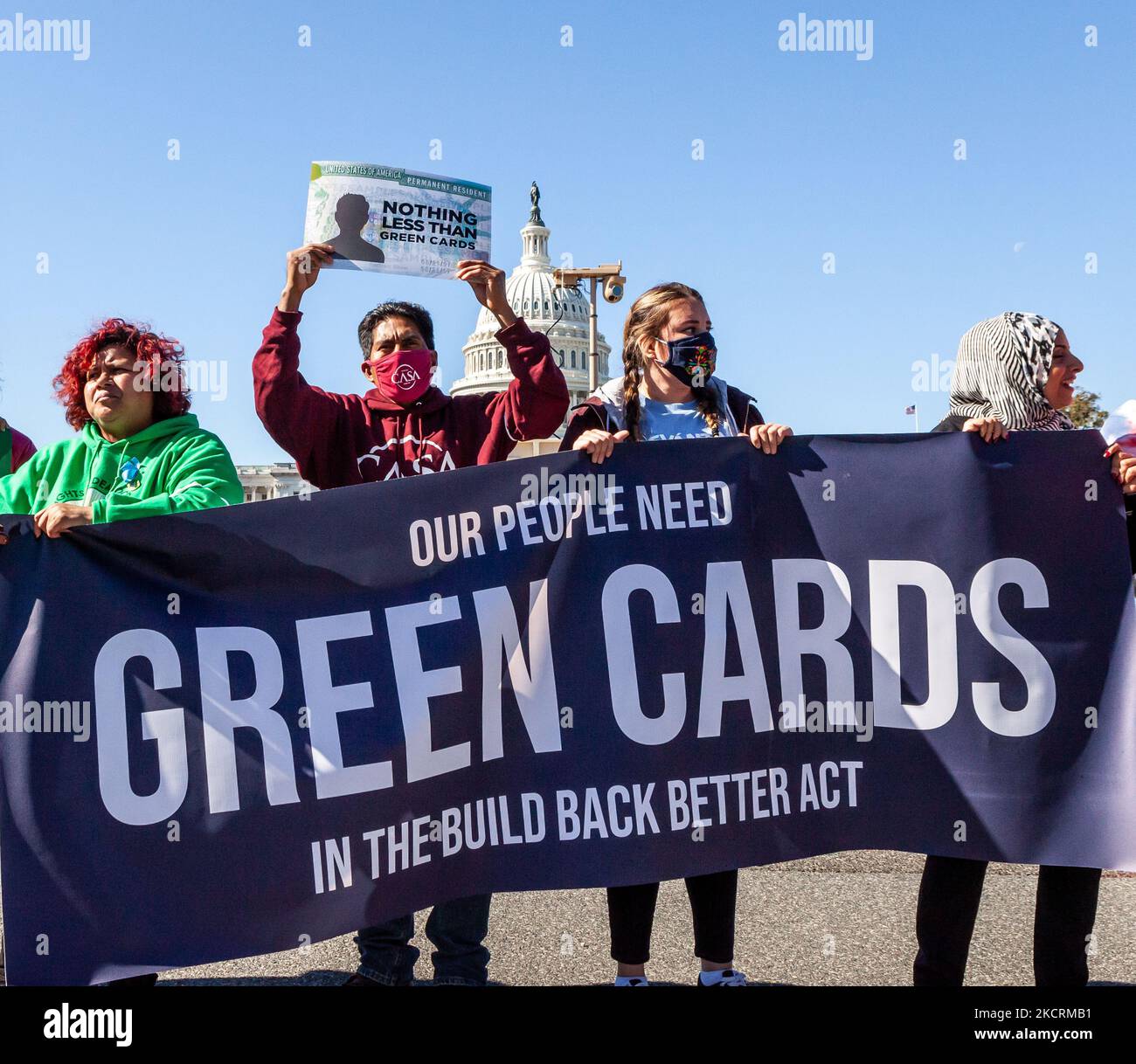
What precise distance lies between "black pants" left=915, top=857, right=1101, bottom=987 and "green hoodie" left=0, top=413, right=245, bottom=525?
2276 millimetres

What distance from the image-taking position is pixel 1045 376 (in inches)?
136

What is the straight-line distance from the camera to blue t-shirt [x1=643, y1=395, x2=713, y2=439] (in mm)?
3570

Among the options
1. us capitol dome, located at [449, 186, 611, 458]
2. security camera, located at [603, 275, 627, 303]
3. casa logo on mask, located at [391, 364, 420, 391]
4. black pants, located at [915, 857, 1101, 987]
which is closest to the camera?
black pants, located at [915, 857, 1101, 987]

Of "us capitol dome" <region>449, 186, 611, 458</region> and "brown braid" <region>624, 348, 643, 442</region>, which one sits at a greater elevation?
"us capitol dome" <region>449, 186, 611, 458</region>

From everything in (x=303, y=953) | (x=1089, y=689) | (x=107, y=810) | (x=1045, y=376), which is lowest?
(x=303, y=953)

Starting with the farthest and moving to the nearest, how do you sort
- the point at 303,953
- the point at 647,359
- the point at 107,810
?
the point at 303,953 → the point at 647,359 → the point at 107,810

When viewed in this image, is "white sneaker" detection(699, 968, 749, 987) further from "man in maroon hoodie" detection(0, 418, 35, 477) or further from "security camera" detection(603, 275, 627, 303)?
"security camera" detection(603, 275, 627, 303)

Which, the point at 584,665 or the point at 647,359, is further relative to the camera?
the point at 647,359

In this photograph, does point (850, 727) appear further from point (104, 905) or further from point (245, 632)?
point (104, 905)

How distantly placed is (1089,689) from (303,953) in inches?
105

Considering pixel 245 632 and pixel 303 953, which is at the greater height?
pixel 245 632

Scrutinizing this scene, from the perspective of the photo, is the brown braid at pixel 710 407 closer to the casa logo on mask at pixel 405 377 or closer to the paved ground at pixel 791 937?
the casa logo on mask at pixel 405 377

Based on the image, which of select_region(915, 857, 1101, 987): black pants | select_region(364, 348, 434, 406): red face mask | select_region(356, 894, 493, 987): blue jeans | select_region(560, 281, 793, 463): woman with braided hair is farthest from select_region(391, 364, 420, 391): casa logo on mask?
select_region(915, 857, 1101, 987): black pants
